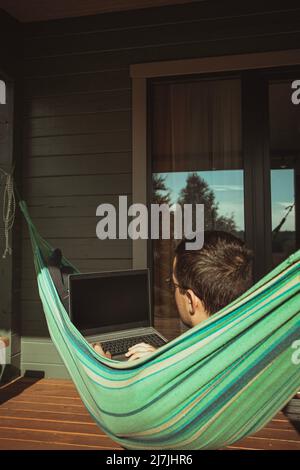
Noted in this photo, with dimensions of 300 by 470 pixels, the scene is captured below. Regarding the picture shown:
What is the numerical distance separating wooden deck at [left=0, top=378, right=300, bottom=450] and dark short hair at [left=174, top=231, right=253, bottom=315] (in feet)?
3.26

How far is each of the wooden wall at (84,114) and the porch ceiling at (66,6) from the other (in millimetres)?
50

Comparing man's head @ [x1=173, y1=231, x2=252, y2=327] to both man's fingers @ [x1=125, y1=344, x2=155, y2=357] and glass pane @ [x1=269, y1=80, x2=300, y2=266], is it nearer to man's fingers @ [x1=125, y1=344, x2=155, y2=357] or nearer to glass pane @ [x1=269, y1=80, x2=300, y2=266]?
man's fingers @ [x1=125, y1=344, x2=155, y2=357]

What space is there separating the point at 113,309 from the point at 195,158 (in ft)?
4.47

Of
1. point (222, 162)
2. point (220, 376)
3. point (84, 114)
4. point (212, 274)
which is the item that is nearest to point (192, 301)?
point (212, 274)

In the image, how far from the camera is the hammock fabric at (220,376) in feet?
2.88

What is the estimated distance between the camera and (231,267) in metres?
1.06

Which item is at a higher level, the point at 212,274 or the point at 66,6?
the point at 66,6

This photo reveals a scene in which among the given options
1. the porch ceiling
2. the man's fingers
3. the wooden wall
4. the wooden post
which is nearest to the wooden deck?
the wooden post

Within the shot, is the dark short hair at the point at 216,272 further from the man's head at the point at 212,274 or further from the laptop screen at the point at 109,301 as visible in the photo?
the laptop screen at the point at 109,301

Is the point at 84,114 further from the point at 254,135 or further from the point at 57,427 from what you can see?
the point at 57,427

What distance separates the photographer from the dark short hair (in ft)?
3.46

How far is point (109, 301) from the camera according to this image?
1.79m
